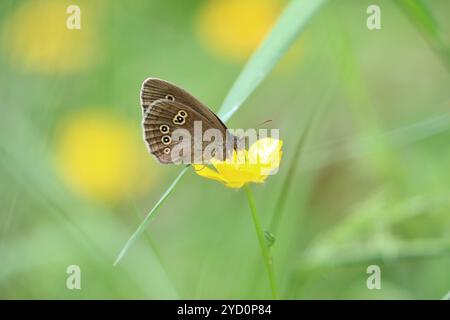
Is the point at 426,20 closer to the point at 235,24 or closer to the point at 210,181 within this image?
the point at 210,181

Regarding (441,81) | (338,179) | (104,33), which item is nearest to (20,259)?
(104,33)

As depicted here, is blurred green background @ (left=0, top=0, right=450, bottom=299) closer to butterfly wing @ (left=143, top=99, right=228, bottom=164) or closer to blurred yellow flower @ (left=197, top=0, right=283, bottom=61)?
blurred yellow flower @ (left=197, top=0, right=283, bottom=61)

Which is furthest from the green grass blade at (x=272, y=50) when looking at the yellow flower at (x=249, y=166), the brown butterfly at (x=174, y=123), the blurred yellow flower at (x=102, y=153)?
the blurred yellow flower at (x=102, y=153)

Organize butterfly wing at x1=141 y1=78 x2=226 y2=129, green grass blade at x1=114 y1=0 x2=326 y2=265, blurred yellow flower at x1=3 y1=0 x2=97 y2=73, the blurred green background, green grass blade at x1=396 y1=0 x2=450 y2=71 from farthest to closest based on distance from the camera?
blurred yellow flower at x1=3 y1=0 x2=97 y2=73
the blurred green background
butterfly wing at x1=141 y1=78 x2=226 y2=129
green grass blade at x1=396 y1=0 x2=450 y2=71
green grass blade at x1=114 y1=0 x2=326 y2=265

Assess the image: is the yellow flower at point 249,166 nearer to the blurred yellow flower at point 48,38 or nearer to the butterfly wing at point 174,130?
the butterfly wing at point 174,130

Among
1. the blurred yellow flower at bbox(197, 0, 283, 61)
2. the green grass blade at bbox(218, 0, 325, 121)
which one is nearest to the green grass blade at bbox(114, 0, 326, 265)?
the green grass blade at bbox(218, 0, 325, 121)
